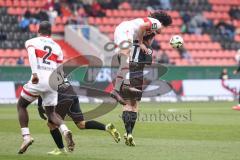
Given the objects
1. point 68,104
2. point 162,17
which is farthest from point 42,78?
point 162,17

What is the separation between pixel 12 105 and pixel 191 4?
17.1 m

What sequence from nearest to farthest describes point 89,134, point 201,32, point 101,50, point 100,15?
point 89,134, point 101,50, point 100,15, point 201,32

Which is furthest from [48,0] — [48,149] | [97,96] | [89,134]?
[48,149]

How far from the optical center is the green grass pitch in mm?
12203

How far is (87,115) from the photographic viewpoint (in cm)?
2225

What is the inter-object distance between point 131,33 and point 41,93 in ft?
6.38

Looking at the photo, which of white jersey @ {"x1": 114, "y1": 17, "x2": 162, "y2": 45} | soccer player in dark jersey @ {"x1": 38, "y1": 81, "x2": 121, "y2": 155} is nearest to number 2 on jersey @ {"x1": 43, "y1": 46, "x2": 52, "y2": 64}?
soccer player in dark jersey @ {"x1": 38, "y1": 81, "x2": 121, "y2": 155}

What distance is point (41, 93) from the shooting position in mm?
12508

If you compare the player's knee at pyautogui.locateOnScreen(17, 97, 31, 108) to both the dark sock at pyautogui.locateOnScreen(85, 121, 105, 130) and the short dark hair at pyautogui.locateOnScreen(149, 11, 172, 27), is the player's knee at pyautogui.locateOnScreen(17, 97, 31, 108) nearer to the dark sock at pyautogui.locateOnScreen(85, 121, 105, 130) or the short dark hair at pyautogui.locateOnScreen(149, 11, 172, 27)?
the dark sock at pyautogui.locateOnScreen(85, 121, 105, 130)

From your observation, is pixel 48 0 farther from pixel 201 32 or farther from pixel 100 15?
pixel 201 32

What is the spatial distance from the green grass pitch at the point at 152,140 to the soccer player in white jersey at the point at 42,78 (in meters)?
0.46

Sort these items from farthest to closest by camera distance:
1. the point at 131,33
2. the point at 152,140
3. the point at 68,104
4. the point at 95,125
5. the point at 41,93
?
the point at 152,140
the point at 95,125
the point at 68,104
the point at 131,33
the point at 41,93

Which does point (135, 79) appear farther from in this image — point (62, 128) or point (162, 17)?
point (62, 128)

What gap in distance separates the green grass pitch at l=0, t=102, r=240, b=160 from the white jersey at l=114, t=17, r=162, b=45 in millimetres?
2017
